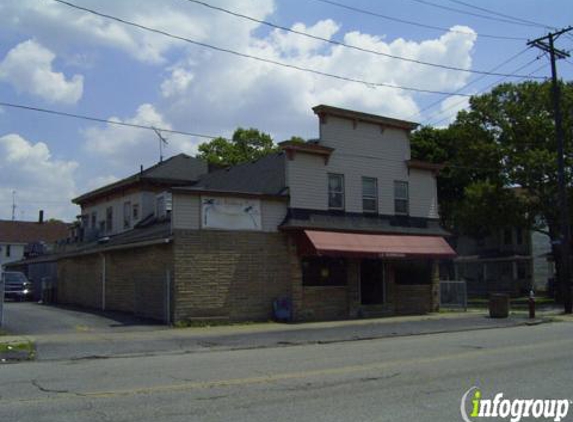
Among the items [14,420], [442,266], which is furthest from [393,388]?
[442,266]

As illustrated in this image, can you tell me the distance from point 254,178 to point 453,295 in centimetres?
1115

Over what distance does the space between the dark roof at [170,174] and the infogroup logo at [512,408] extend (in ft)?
85.4

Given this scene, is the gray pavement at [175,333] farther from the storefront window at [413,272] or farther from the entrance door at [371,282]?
the storefront window at [413,272]

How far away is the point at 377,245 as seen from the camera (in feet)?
84.5

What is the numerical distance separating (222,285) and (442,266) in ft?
115

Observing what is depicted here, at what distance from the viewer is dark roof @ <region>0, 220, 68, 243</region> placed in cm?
7694

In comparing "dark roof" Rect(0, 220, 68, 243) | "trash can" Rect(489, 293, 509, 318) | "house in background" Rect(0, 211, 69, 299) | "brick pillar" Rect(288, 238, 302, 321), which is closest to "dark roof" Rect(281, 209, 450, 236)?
"brick pillar" Rect(288, 238, 302, 321)

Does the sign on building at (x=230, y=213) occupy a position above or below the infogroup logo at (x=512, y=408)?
above

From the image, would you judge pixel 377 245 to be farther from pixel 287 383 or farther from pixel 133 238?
pixel 287 383

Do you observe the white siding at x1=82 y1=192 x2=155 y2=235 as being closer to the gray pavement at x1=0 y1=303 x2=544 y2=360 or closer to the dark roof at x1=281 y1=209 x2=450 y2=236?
the gray pavement at x1=0 y1=303 x2=544 y2=360

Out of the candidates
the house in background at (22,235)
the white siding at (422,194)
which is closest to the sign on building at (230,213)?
the white siding at (422,194)

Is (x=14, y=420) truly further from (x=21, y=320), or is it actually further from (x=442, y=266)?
(x=442, y=266)

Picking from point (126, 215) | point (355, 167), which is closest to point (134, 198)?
point (126, 215)

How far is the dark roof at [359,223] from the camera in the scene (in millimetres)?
24672
